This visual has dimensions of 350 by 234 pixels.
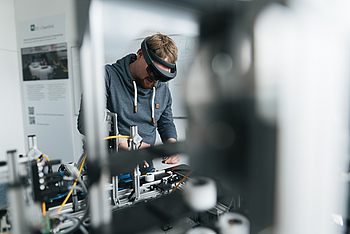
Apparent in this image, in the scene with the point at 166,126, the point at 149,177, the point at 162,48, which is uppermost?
the point at 162,48

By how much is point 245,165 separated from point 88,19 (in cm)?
44

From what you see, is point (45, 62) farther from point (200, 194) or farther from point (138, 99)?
point (200, 194)

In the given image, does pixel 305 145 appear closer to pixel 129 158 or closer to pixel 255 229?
pixel 255 229

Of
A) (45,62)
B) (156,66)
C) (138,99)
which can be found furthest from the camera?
(45,62)

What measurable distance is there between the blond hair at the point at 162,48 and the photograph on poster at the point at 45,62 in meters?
1.66

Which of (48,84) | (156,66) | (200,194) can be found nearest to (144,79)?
(156,66)

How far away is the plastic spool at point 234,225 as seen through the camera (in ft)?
1.91

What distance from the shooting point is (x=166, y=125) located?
1.75 m

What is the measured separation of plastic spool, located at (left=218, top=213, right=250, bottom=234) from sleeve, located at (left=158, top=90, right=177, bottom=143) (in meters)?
1.08

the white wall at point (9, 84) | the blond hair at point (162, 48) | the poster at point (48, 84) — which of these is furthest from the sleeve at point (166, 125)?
the white wall at point (9, 84)

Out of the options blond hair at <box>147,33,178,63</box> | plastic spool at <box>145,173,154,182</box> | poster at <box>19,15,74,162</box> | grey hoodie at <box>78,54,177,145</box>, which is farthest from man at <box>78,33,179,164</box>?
poster at <box>19,15,74,162</box>

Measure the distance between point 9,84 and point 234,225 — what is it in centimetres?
305

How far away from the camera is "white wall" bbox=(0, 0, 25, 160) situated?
283 cm

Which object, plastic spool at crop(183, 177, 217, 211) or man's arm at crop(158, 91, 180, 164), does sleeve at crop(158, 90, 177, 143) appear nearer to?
man's arm at crop(158, 91, 180, 164)
